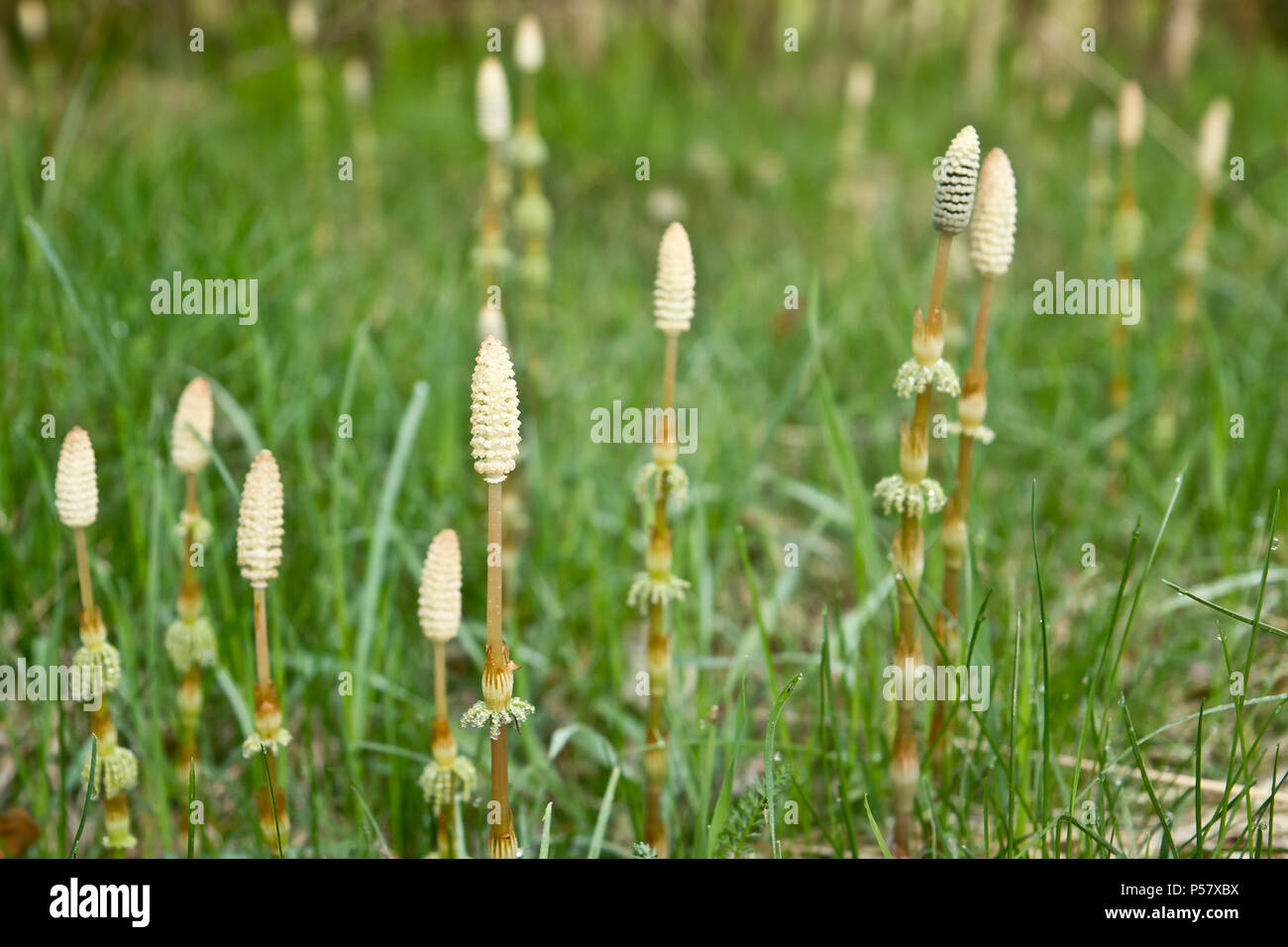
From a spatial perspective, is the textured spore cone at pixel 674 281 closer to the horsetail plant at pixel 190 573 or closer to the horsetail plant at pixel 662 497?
the horsetail plant at pixel 662 497

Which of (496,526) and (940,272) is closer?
(496,526)

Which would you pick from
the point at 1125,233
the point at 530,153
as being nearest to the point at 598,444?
the point at 530,153

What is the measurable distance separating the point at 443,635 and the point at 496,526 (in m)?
0.22

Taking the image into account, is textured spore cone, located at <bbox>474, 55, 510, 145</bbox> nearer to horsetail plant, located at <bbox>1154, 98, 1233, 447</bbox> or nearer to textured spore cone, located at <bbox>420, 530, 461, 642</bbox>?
textured spore cone, located at <bbox>420, 530, 461, 642</bbox>

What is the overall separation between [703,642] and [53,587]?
134 cm

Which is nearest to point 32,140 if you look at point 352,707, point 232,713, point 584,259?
point 584,259

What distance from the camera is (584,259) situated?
187 inches

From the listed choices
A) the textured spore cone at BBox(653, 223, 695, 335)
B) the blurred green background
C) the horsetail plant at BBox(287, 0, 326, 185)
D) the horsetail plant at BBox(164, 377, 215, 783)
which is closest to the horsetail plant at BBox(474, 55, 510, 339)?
the blurred green background

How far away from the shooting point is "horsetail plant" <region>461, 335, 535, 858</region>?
1110 mm

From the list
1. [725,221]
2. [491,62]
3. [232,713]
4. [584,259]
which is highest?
[725,221]

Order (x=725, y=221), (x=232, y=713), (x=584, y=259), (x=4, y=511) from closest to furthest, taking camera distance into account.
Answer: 1. (x=232, y=713)
2. (x=4, y=511)
3. (x=584, y=259)
4. (x=725, y=221)

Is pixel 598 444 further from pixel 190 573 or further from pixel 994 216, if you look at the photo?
pixel 994 216

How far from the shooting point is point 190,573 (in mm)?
1758
